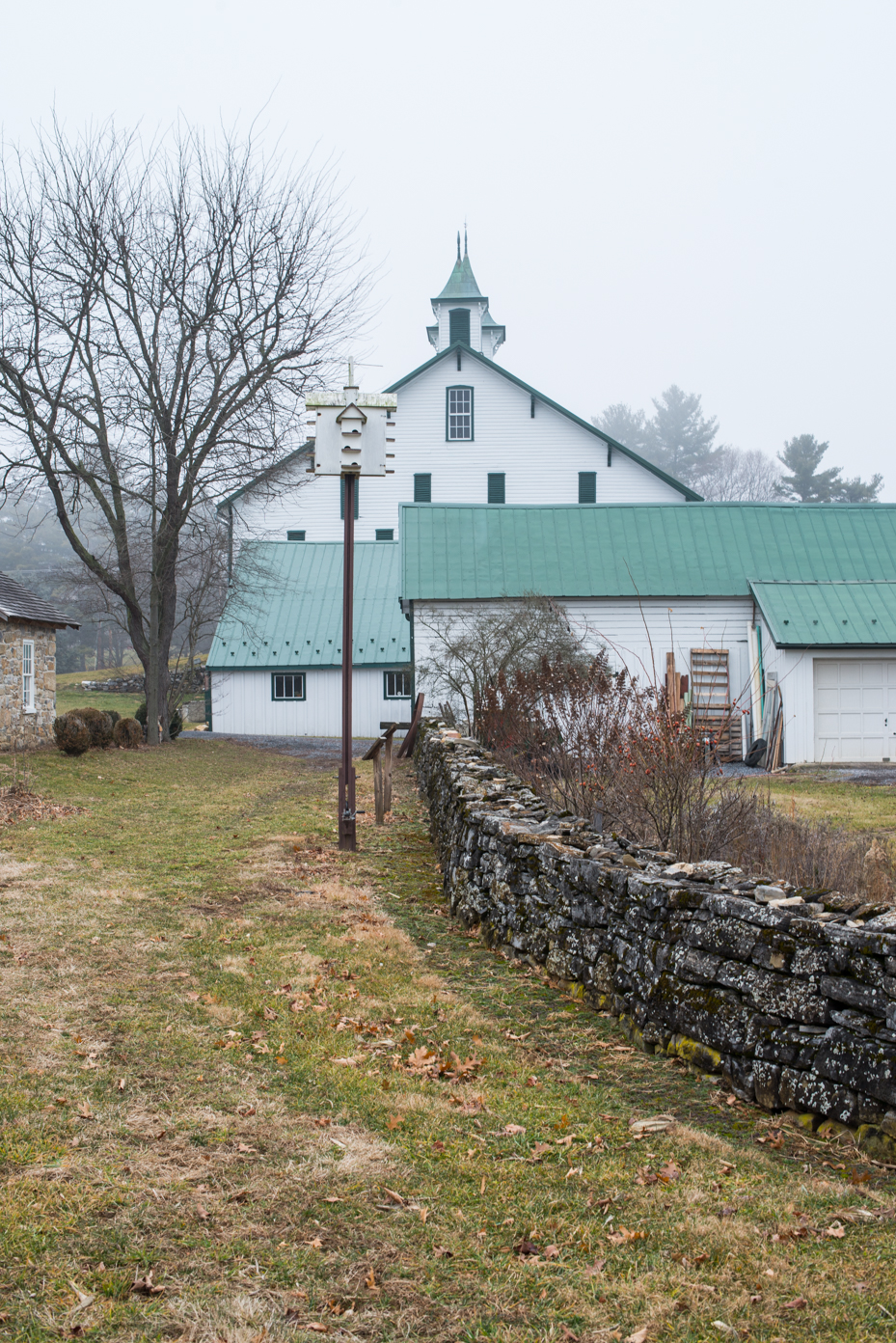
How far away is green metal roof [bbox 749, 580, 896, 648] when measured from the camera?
824 inches

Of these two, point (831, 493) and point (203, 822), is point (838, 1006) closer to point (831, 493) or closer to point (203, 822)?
point (203, 822)

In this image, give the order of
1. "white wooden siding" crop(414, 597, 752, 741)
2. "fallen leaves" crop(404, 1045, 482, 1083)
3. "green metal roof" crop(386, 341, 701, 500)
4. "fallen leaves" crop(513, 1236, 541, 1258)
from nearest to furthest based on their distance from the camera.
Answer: "fallen leaves" crop(513, 1236, 541, 1258), "fallen leaves" crop(404, 1045, 482, 1083), "white wooden siding" crop(414, 597, 752, 741), "green metal roof" crop(386, 341, 701, 500)

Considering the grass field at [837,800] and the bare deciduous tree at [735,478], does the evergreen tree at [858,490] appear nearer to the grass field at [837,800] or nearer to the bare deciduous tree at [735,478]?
the bare deciduous tree at [735,478]

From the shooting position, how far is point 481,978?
6613 millimetres

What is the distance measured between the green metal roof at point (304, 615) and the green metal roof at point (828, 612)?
10292 millimetres

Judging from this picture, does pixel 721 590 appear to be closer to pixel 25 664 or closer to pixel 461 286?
pixel 25 664

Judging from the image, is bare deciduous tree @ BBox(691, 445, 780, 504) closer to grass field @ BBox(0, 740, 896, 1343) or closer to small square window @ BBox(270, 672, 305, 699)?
small square window @ BBox(270, 672, 305, 699)

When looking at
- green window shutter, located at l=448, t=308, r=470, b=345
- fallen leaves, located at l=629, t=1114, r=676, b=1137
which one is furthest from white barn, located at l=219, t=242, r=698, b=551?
fallen leaves, located at l=629, t=1114, r=676, b=1137

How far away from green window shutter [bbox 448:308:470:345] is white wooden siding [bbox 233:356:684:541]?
451 centimetres

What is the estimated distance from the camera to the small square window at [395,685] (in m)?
28.8

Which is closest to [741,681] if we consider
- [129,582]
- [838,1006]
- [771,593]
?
[771,593]

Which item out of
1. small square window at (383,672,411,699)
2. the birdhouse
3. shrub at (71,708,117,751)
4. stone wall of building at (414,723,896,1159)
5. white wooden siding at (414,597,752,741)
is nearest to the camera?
stone wall of building at (414,723,896,1159)

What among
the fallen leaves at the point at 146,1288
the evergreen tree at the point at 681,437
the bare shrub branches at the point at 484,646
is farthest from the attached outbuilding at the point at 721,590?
the evergreen tree at the point at 681,437

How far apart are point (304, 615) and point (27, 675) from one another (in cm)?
962
